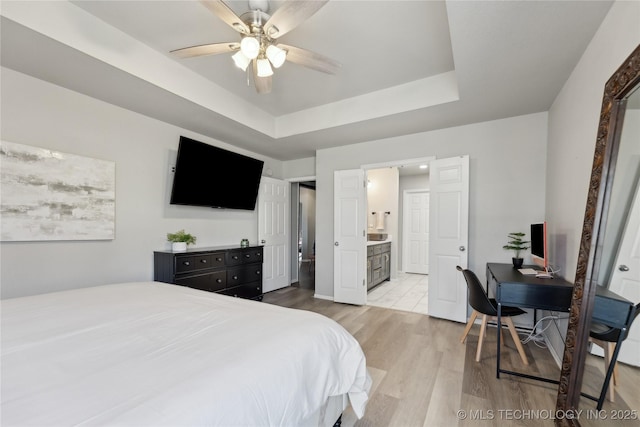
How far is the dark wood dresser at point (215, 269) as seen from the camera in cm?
306

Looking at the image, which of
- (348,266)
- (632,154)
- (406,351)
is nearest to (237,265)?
(348,266)

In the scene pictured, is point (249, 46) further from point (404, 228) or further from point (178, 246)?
point (404, 228)

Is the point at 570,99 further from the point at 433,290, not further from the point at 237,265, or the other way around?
the point at 237,265

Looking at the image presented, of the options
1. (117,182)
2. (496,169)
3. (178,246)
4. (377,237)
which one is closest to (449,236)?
(496,169)

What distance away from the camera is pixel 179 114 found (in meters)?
3.13

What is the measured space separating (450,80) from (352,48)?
1.08 meters

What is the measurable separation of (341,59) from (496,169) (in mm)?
2242

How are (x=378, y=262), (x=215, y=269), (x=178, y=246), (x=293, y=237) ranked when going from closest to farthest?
1. (x=178, y=246)
2. (x=215, y=269)
3. (x=378, y=262)
4. (x=293, y=237)

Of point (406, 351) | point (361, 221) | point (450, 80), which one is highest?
point (450, 80)

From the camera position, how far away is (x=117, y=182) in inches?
115

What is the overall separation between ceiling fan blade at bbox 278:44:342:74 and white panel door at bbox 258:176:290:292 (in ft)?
9.28

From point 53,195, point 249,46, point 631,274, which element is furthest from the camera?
point 53,195

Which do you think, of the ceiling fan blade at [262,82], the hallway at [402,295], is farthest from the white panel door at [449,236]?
the ceiling fan blade at [262,82]

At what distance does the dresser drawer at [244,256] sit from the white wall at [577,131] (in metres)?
3.44
